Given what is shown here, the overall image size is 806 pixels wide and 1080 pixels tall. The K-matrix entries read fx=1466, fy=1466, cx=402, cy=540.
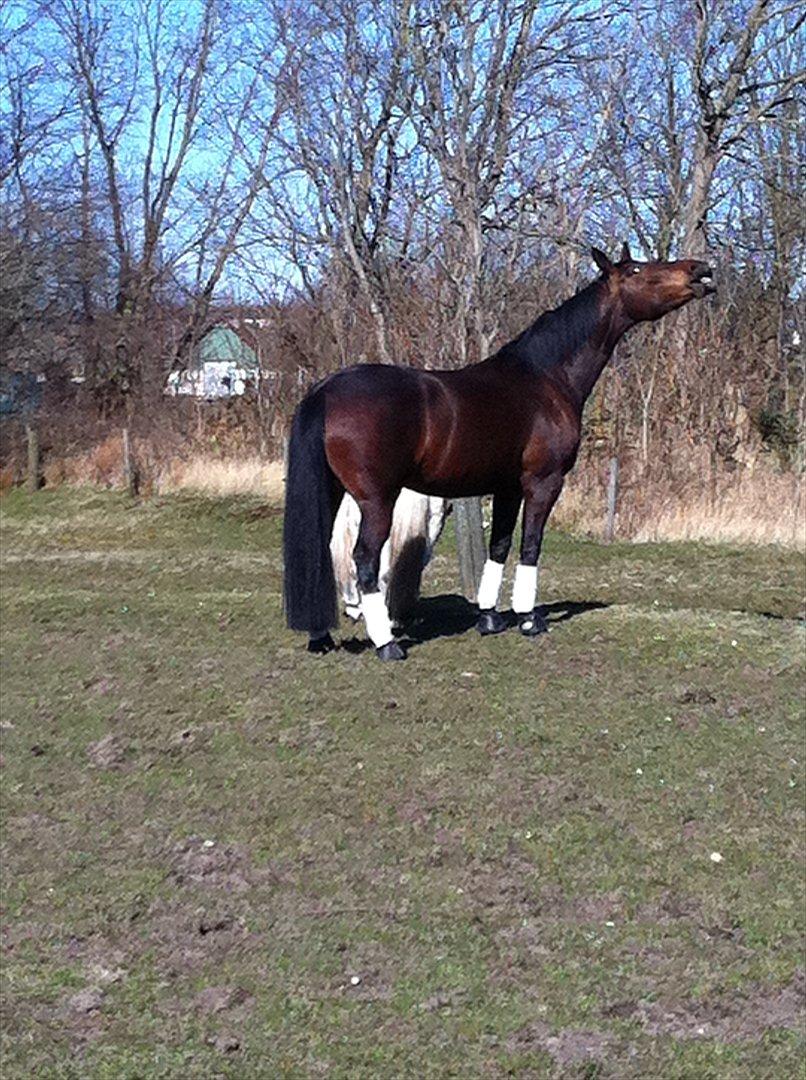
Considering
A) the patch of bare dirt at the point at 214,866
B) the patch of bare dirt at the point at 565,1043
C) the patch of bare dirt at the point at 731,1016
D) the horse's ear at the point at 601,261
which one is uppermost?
the horse's ear at the point at 601,261

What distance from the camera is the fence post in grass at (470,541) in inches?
442

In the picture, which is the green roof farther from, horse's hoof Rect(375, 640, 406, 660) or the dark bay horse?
horse's hoof Rect(375, 640, 406, 660)

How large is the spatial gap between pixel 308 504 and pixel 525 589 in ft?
5.77

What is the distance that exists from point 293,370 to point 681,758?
21.0m

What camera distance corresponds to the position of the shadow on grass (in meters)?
9.41

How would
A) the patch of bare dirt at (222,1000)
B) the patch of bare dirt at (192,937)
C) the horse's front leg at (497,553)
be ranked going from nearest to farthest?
the patch of bare dirt at (222,1000) → the patch of bare dirt at (192,937) → the horse's front leg at (497,553)

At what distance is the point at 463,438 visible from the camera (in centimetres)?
841

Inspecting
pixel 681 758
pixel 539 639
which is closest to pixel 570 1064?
pixel 681 758

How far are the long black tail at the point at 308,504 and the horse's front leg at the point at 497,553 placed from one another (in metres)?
1.32

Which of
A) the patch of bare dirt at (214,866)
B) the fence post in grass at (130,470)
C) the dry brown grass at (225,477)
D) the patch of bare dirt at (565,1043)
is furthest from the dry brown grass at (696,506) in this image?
the patch of bare dirt at (565,1043)

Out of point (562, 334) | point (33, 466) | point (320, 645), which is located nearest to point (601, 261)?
point (562, 334)

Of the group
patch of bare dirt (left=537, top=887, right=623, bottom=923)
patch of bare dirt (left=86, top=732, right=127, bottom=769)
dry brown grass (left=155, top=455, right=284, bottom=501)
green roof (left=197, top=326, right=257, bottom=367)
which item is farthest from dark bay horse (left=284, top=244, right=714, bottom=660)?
green roof (left=197, top=326, right=257, bottom=367)

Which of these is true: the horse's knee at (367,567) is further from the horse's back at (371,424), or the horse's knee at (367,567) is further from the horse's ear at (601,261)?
the horse's ear at (601,261)

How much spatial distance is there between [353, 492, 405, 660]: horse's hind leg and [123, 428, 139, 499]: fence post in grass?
15.3 m
